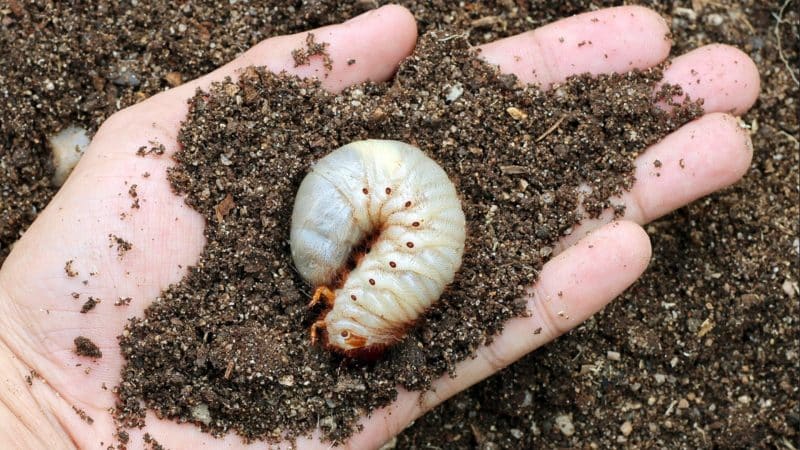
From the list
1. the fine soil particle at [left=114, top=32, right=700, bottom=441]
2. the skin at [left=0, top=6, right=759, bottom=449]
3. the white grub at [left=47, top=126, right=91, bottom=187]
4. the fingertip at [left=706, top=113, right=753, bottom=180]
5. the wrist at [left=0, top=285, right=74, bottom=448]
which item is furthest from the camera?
the white grub at [left=47, top=126, right=91, bottom=187]

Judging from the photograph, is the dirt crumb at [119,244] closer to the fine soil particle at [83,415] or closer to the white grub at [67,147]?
the fine soil particle at [83,415]

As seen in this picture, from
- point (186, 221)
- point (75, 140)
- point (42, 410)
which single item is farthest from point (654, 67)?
point (42, 410)

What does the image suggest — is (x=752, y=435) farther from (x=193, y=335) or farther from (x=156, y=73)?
(x=156, y=73)

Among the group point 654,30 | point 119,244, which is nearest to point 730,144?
point 654,30

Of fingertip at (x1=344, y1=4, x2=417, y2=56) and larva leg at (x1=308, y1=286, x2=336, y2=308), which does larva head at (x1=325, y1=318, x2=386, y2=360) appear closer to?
larva leg at (x1=308, y1=286, x2=336, y2=308)

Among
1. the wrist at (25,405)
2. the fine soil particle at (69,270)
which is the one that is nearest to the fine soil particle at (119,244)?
the fine soil particle at (69,270)

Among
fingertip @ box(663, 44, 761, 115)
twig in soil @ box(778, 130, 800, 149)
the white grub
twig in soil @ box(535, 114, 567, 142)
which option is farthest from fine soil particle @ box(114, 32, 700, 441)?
twig in soil @ box(778, 130, 800, 149)

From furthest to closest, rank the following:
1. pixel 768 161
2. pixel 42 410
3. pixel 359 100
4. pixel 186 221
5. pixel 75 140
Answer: pixel 768 161, pixel 75 140, pixel 359 100, pixel 186 221, pixel 42 410
